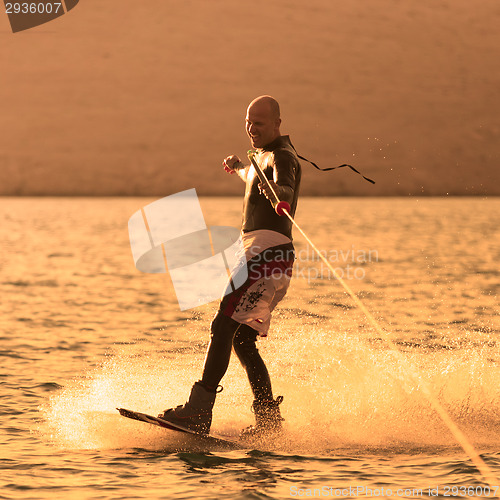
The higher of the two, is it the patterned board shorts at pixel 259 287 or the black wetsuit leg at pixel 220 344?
the patterned board shorts at pixel 259 287

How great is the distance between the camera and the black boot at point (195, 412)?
7109 millimetres

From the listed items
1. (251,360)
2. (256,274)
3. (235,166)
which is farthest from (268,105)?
(251,360)

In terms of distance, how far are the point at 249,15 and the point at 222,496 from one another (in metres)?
124

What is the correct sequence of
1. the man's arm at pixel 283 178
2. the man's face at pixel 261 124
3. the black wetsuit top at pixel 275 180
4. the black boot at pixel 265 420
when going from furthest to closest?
the black boot at pixel 265 420, the man's face at pixel 261 124, the black wetsuit top at pixel 275 180, the man's arm at pixel 283 178

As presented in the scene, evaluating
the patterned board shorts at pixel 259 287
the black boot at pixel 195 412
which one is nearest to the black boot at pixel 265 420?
the black boot at pixel 195 412

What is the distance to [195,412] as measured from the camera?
23.3 feet

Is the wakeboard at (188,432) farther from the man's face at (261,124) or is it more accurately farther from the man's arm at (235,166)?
the man's face at (261,124)

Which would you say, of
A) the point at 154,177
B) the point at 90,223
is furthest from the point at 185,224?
the point at 154,177

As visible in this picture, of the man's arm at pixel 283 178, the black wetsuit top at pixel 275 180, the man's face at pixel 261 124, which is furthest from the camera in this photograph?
the man's face at pixel 261 124

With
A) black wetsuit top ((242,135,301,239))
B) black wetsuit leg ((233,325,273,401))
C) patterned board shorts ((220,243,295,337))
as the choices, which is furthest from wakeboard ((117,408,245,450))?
black wetsuit top ((242,135,301,239))

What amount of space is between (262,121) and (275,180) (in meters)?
0.49

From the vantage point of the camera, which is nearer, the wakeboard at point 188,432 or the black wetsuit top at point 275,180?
the wakeboard at point 188,432

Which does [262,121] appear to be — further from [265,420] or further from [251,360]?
[265,420]

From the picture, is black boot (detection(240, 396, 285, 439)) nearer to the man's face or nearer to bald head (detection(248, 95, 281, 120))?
the man's face
